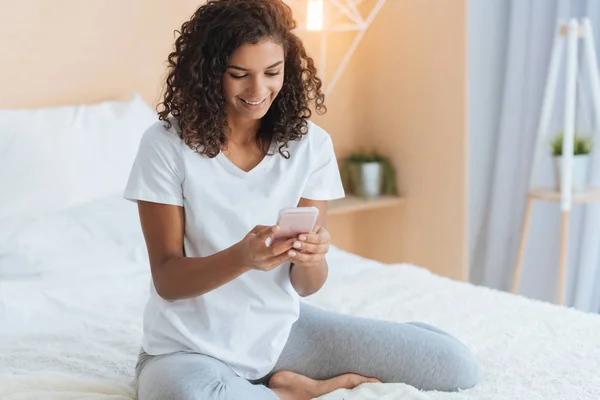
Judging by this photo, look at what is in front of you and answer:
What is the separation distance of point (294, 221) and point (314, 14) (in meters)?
1.77

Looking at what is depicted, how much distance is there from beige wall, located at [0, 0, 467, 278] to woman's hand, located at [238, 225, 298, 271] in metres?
1.42

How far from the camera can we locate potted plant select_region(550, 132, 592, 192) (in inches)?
111

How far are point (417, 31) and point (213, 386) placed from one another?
210cm

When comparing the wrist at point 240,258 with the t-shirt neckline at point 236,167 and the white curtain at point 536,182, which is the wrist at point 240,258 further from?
the white curtain at point 536,182

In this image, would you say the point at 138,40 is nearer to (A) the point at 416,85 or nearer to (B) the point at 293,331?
(A) the point at 416,85

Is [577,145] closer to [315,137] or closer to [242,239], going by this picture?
[315,137]

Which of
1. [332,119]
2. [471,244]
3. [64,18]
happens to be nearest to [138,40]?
[64,18]

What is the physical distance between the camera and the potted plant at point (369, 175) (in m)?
3.25

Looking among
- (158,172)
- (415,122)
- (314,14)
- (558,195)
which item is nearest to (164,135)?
(158,172)

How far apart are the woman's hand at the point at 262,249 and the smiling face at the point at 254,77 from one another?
10.2 inches

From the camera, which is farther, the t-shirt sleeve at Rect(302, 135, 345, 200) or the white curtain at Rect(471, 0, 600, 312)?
the white curtain at Rect(471, 0, 600, 312)

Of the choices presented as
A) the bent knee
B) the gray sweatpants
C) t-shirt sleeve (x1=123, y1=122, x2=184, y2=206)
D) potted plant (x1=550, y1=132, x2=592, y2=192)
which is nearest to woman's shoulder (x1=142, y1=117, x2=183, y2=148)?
t-shirt sleeve (x1=123, y1=122, x2=184, y2=206)

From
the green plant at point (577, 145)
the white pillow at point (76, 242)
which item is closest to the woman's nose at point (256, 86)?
the white pillow at point (76, 242)

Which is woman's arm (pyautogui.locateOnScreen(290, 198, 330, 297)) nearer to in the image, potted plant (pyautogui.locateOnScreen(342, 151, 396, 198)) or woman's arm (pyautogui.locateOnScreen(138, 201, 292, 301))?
woman's arm (pyautogui.locateOnScreen(138, 201, 292, 301))
